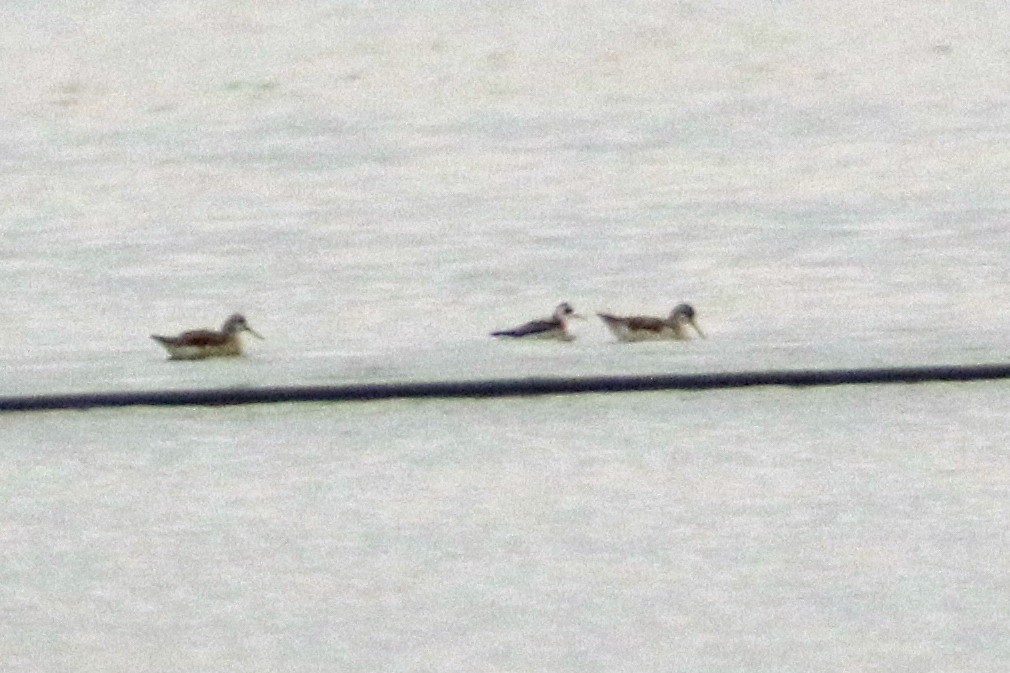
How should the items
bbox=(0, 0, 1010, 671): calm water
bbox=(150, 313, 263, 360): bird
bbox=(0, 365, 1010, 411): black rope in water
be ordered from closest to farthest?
1. bbox=(0, 0, 1010, 671): calm water
2. bbox=(0, 365, 1010, 411): black rope in water
3. bbox=(150, 313, 263, 360): bird

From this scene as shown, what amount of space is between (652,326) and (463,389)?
86.9 inches

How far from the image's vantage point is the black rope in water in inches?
522

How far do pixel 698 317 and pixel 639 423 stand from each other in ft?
14.8

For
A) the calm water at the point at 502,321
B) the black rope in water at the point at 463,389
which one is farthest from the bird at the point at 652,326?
the black rope in water at the point at 463,389

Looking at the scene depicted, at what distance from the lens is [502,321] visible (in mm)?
16812

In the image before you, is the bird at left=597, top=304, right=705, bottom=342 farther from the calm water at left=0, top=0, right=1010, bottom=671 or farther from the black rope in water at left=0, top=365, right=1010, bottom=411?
the black rope in water at left=0, top=365, right=1010, bottom=411

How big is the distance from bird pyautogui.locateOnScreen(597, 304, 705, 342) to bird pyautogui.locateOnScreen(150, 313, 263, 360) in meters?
1.88

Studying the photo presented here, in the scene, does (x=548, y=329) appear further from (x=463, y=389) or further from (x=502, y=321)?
(x=463, y=389)

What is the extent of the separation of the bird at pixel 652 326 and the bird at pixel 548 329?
215mm

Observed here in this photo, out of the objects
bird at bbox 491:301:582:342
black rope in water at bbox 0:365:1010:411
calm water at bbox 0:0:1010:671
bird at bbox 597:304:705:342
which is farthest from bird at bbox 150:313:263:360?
bird at bbox 597:304:705:342

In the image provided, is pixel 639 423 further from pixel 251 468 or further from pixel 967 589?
pixel 967 589

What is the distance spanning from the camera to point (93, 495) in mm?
10906

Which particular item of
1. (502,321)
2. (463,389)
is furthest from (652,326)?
(463,389)

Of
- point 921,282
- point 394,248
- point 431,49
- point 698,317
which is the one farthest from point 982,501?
point 431,49
